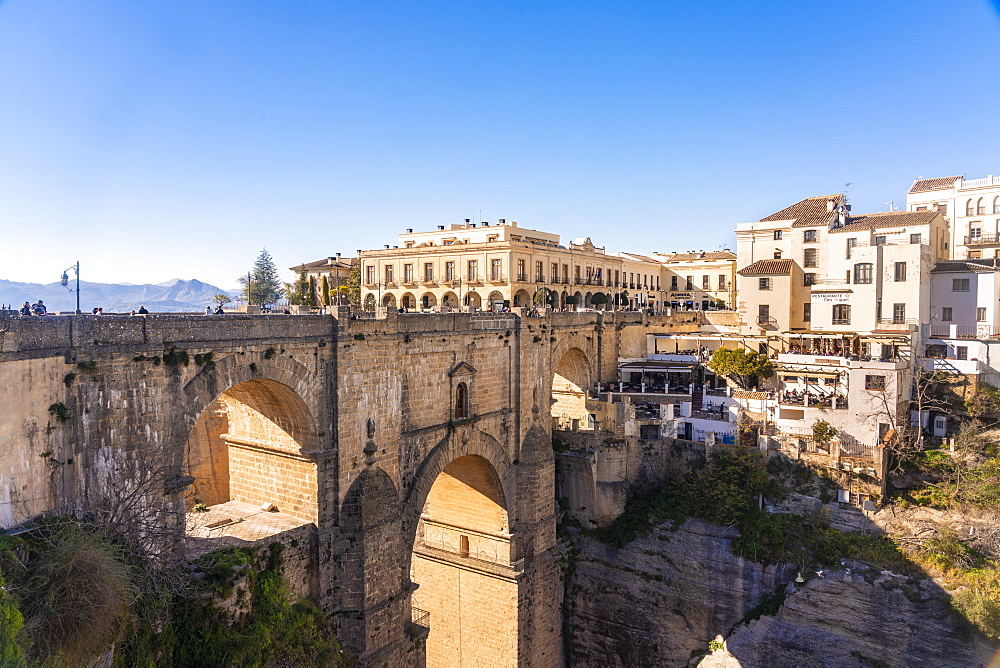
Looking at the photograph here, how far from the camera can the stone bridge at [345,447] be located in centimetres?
1008

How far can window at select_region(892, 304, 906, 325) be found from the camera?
3139cm

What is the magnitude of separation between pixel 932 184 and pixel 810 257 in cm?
1603

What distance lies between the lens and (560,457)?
2478 cm

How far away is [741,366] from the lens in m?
29.2

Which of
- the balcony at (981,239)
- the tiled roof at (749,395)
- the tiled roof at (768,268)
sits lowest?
the tiled roof at (749,395)

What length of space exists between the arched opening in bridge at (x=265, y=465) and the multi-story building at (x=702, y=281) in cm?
3662

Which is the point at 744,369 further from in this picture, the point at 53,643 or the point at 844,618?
the point at 53,643

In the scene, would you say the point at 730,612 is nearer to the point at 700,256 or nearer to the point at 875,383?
the point at 875,383

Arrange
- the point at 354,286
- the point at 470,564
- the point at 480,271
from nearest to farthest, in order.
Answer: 1. the point at 470,564
2. the point at 480,271
3. the point at 354,286

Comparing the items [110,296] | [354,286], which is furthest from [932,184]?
[110,296]

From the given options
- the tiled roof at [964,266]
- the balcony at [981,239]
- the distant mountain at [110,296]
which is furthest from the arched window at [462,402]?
the balcony at [981,239]

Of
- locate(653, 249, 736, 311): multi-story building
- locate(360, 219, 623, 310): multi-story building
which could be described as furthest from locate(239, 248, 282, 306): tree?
locate(653, 249, 736, 311): multi-story building

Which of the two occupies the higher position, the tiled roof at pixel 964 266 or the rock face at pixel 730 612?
the tiled roof at pixel 964 266

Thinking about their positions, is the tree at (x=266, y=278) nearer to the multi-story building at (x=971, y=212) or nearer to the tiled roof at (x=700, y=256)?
the tiled roof at (x=700, y=256)
